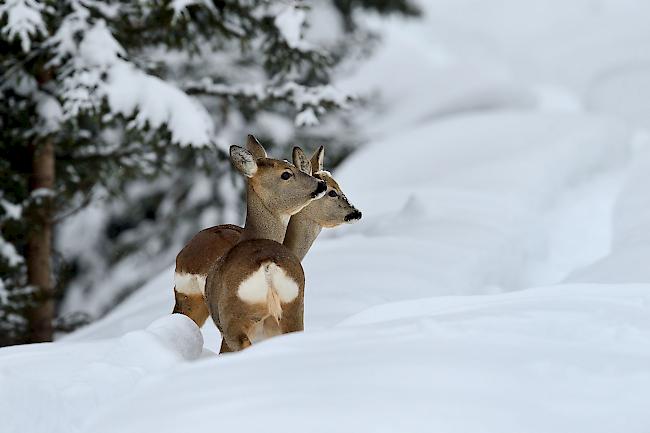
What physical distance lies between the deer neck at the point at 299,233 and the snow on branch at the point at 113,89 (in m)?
2.32

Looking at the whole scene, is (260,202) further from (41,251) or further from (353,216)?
(41,251)

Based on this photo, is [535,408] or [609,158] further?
[609,158]

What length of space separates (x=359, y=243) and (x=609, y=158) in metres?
6.58

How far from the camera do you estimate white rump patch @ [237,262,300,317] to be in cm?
409

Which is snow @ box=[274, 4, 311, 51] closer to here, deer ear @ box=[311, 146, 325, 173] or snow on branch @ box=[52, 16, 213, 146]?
snow on branch @ box=[52, 16, 213, 146]

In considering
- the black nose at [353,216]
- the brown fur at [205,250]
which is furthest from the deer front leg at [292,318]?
the black nose at [353,216]

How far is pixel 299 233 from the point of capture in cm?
484

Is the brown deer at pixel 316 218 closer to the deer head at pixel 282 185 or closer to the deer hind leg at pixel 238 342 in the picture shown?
the deer head at pixel 282 185

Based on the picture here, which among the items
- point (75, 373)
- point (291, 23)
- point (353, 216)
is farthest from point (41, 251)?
point (75, 373)

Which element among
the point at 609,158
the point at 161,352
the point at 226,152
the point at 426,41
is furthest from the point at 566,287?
the point at 426,41

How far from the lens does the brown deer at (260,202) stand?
4.51 metres

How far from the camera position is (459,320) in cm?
351

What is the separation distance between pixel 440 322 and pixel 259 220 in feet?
4.33

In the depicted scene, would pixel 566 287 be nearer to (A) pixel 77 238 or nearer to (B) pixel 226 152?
(B) pixel 226 152
